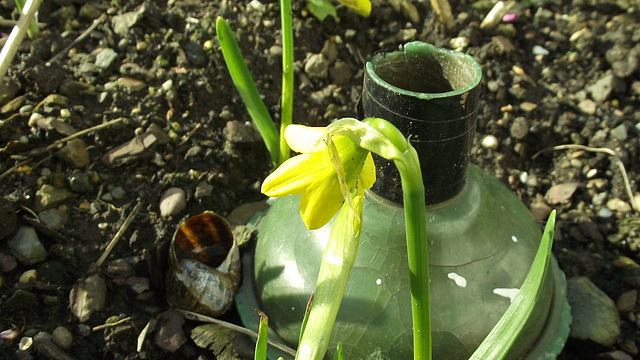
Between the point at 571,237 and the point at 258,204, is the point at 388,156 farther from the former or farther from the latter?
the point at 571,237

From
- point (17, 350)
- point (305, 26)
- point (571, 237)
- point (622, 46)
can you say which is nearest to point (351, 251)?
point (17, 350)

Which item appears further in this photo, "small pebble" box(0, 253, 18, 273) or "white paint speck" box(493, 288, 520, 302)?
"small pebble" box(0, 253, 18, 273)

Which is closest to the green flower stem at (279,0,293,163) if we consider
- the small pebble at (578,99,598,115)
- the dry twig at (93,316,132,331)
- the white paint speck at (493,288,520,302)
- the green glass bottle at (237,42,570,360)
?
the green glass bottle at (237,42,570,360)

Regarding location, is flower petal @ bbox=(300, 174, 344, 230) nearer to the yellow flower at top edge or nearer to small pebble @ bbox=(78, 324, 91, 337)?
the yellow flower at top edge

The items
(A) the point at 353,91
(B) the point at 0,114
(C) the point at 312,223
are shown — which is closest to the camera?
(C) the point at 312,223

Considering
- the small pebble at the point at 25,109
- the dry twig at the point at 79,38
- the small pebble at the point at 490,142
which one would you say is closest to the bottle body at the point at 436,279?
the small pebble at the point at 490,142

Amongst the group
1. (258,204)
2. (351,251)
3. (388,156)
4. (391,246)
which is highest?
(388,156)

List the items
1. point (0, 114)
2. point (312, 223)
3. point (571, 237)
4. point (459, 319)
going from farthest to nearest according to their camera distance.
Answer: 1. point (571, 237)
2. point (0, 114)
3. point (459, 319)
4. point (312, 223)
